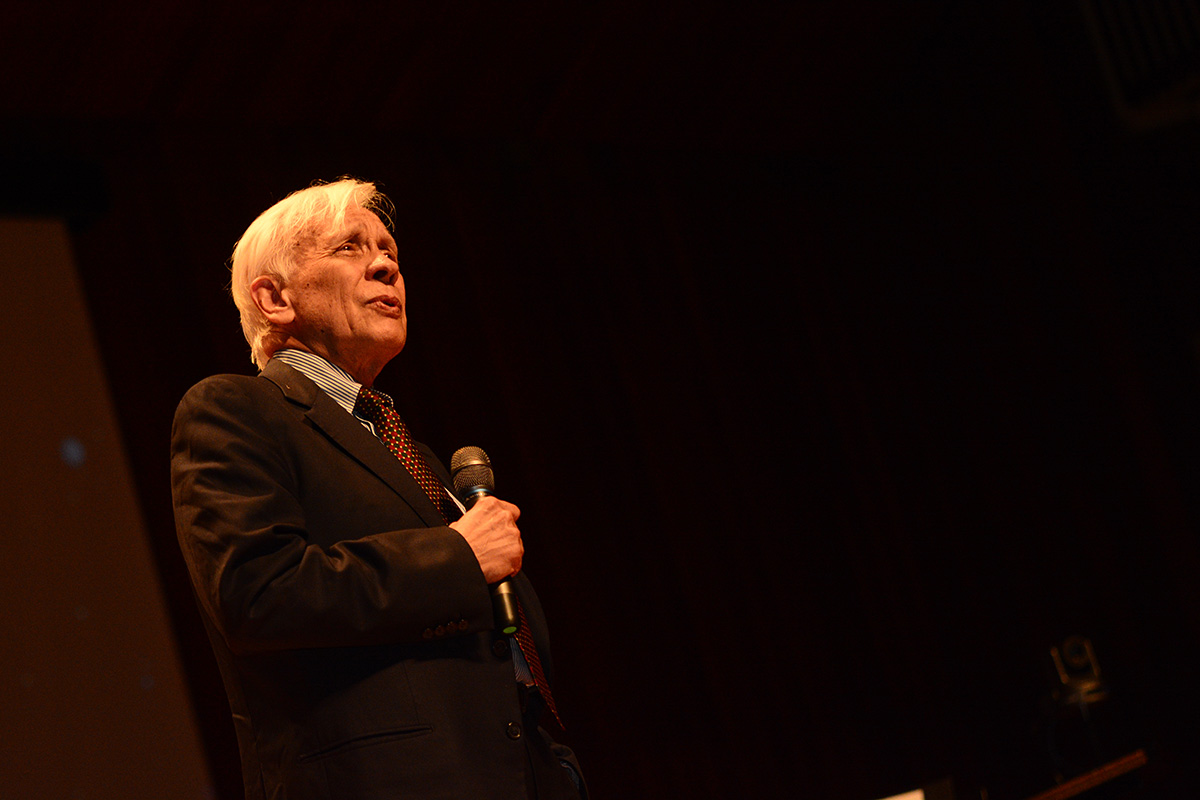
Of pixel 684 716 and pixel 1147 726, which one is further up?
pixel 684 716

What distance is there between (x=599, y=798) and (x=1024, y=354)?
2.84m

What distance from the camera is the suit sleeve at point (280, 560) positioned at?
1.36 metres

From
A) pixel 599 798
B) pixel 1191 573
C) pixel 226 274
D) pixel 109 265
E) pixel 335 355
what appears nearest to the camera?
pixel 335 355

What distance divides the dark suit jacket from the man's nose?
385 mm

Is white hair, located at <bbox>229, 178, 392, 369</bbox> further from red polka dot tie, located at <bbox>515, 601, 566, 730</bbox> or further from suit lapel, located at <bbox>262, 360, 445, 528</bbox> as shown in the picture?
red polka dot tie, located at <bbox>515, 601, 566, 730</bbox>

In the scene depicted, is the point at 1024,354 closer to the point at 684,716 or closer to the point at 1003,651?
the point at 1003,651

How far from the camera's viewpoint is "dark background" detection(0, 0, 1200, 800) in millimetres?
3068

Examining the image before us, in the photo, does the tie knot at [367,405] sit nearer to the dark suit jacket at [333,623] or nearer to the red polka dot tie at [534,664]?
the dark suit jacket at [333,623]

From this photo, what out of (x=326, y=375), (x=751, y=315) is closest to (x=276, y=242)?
(x=326, y=375)

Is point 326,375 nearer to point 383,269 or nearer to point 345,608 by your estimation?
point 383,269

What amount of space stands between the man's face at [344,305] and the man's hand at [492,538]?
41cm

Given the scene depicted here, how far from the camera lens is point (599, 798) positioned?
3455 millimetres

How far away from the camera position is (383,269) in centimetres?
190

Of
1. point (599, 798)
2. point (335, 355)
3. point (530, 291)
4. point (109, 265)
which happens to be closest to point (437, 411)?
point (530, 291)
